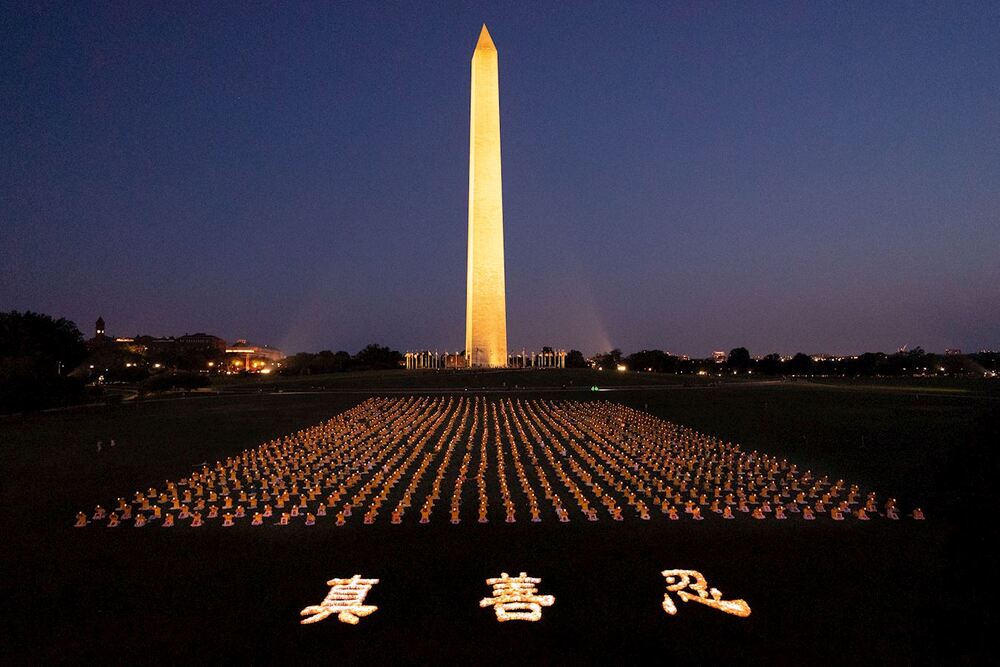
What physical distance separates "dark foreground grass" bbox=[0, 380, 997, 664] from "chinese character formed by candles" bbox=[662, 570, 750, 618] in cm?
20

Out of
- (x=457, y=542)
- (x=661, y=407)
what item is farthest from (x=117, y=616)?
(x=661, y=407)

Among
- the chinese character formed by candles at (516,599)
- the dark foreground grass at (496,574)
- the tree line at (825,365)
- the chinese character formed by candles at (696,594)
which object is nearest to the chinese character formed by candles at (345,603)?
the dark foreground grass at (496,574)

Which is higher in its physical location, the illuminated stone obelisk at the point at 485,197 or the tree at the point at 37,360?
the illuminated stone obelisk at the point at 485,197

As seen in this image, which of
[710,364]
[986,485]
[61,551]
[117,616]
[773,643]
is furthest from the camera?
[710,364]

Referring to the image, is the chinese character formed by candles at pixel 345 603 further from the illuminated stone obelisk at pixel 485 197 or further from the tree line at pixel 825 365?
the tree line at pixel 825 365

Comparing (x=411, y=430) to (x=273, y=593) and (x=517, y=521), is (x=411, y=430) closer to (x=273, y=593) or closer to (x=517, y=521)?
(x=517, y=521)

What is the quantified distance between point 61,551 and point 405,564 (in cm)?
652

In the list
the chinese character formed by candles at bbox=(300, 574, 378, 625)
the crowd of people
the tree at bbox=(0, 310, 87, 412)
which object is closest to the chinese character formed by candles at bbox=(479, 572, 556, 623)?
the chinese character formed by candles at bbox=(300, 574, 378, 625)

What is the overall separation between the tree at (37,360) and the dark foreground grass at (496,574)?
2632cm

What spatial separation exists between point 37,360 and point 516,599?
169ft

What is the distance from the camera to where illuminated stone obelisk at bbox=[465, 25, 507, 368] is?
197ft

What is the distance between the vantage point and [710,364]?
132000 mm

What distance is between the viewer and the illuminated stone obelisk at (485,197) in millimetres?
60125

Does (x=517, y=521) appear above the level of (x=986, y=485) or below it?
below
